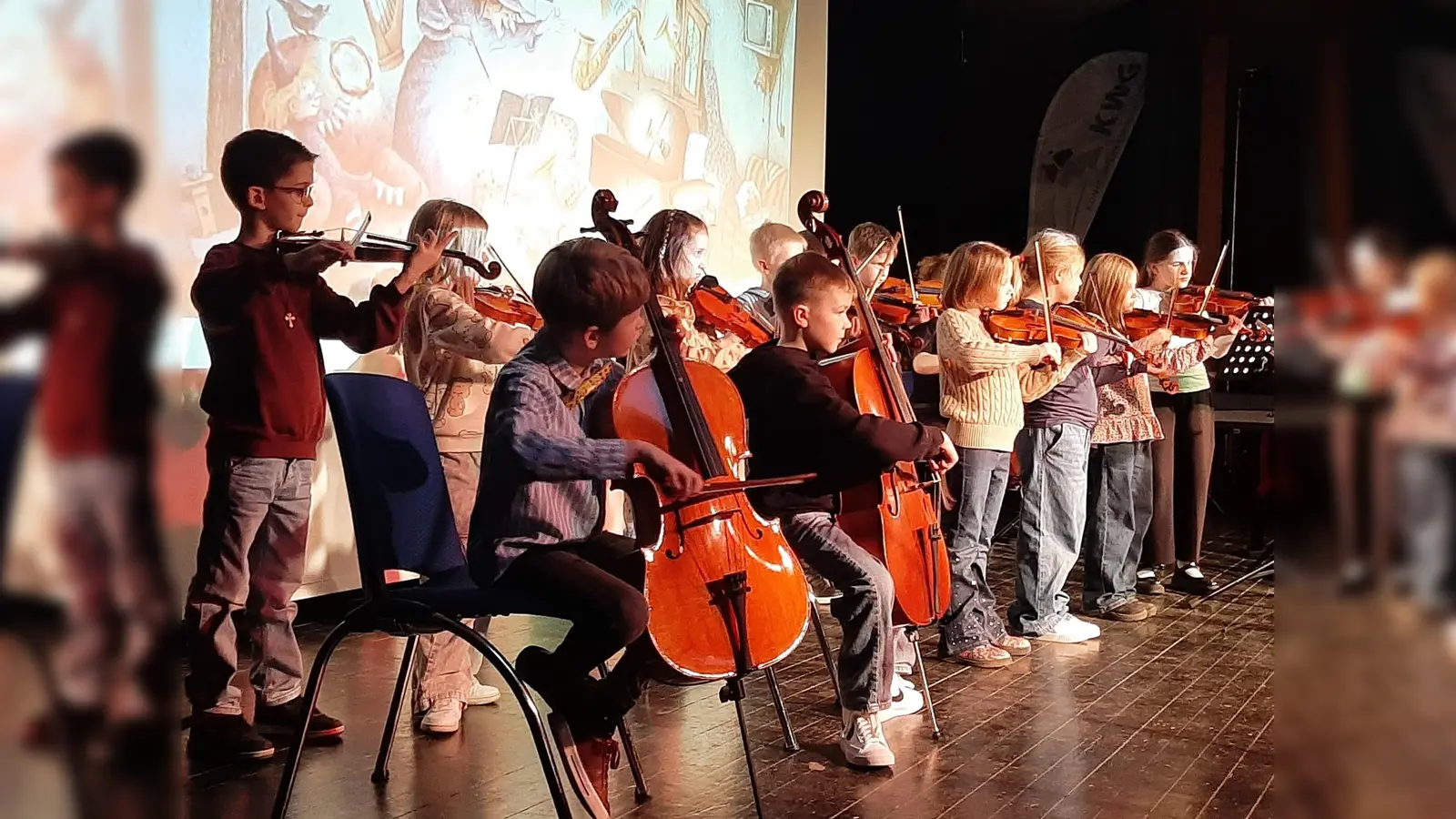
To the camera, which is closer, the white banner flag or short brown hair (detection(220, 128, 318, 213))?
short brown hair (detection(220, 128, 318, 213))

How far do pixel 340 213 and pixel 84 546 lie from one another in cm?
409

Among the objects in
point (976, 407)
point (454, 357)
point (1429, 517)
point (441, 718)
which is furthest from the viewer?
point (976, 407)

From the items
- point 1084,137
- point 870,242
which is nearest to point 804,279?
point 870,242

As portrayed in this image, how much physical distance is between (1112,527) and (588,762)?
3.19m

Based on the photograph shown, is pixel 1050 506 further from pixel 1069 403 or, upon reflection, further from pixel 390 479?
pixel 390 479

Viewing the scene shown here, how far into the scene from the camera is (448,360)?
3443 mm

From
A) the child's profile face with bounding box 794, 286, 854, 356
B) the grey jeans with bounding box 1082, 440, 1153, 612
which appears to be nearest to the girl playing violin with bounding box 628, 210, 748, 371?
the child's profile face with bounding box 794, 286, 854, 356

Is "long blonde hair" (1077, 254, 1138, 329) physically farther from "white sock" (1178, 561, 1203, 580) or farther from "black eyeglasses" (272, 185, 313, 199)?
"black eyeglasses" (272, 185, 313, 199)

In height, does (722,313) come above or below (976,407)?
above

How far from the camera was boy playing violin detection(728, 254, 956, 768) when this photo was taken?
293cm

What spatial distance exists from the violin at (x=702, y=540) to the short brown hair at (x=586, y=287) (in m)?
0.15

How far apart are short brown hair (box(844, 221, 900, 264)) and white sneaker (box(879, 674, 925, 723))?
1.66 metres

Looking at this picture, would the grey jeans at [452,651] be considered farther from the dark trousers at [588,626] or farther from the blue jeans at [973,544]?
the blue jeans at [973,544]

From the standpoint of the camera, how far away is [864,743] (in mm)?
2943
